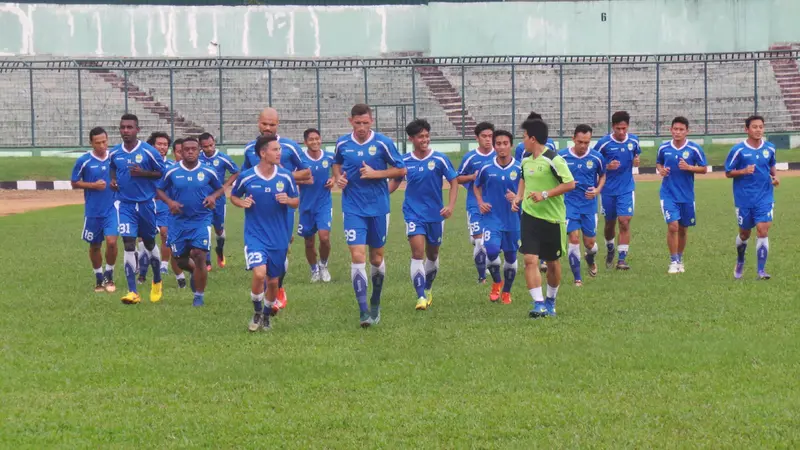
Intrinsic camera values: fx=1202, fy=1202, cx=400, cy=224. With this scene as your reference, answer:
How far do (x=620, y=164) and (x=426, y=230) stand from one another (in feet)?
14.5

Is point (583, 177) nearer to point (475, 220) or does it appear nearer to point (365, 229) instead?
point (475, 220)

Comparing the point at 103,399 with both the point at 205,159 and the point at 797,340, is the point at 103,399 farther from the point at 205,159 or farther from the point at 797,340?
the point at 205,159

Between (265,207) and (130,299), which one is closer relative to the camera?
(265,207)

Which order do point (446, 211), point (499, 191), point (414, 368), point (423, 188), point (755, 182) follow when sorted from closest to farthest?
point (414, 368) < point (446, 211) < point (423, 188) < point (499, 191) < point (755, 182)

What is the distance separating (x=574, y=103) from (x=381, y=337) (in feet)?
114

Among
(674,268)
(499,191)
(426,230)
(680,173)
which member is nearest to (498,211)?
(499,191)

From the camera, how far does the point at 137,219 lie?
15477mm

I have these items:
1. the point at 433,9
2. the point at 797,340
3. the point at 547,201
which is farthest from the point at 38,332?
the point at 433,9

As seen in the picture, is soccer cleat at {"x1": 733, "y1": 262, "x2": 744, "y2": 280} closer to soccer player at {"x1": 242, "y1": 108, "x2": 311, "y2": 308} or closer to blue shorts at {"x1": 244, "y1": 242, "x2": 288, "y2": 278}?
soccer player at {"x1": 242, "y1": 108, "x2": 311, "y2": 308}

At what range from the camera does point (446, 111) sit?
45281 mm

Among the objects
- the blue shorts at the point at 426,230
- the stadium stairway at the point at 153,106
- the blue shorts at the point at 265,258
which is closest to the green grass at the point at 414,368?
the blue shorts at the point at 265,258

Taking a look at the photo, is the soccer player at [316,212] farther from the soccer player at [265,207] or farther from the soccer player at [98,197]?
the soccer player at [265,207]

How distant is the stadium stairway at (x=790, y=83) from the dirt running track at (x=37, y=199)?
6.74m

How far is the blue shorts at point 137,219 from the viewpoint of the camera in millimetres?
15336
